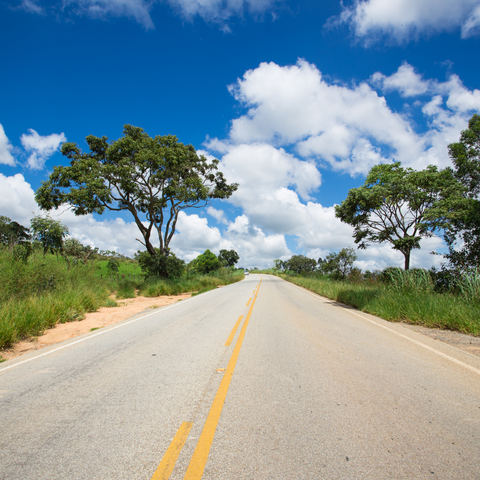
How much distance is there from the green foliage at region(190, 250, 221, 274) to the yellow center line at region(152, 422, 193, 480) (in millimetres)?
51577

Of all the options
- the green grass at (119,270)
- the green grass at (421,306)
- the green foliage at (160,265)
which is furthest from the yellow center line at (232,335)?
the green foliage at (160,265)

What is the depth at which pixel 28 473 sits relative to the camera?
2.17 meters

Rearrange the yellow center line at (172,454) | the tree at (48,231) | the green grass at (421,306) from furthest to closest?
the tree at (48,231) → the green grass at (421,306) → the yellow center line at (172,454)

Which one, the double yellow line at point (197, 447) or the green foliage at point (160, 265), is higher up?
the green foliage at point (160, 265)

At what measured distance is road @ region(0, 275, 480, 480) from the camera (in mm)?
2244

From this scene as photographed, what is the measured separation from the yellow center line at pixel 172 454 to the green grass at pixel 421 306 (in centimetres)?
750

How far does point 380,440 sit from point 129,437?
2.36m

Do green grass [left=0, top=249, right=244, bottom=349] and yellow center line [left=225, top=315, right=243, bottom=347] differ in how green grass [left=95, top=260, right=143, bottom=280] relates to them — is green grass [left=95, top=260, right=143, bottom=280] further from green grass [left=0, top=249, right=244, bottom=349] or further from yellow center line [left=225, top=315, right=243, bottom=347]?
yellow center line [left=225, top=315, right=243, bottom=347]

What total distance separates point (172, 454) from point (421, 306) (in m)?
9.13

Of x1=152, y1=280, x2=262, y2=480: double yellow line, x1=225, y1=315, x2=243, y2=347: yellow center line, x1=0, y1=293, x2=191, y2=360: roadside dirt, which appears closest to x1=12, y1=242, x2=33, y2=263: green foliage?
x1=0, y1=293, x2=191, y2=360: roadside dirt

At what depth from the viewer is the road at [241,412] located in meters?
2.24

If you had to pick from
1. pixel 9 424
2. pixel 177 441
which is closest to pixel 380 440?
pixel 177 441

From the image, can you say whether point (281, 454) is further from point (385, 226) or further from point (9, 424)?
point (385, 226)

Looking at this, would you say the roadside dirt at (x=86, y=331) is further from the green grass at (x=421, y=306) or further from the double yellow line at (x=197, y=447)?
the double yellow line at (x=197, y=447)
